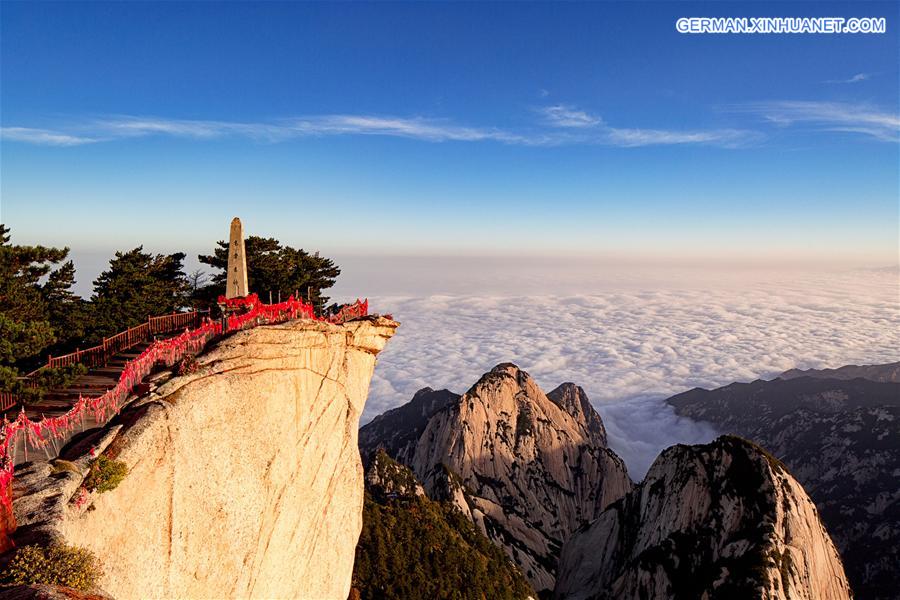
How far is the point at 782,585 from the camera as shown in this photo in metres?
55.9

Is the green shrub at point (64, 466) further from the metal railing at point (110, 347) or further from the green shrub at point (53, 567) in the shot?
the metal railing at point (110, 347)

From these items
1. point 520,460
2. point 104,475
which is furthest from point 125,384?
point 520,460

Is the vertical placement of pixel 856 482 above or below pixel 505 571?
below

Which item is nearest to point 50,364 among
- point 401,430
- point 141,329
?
point 141,329

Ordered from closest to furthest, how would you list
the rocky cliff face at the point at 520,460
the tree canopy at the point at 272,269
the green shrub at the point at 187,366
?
the green shrub at the point at 187,366 → the tree canopy at the point at 272,269 → the rocky cliff face at the point at 520,460

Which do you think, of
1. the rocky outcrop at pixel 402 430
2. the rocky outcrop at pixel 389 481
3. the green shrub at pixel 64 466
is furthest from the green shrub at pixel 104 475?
the rocky outcrop at pixel 402 430

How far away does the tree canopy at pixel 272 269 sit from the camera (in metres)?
57.0

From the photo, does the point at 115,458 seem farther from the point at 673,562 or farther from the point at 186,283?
the point at 673,562

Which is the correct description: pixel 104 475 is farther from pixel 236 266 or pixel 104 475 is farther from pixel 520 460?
pixel 520 460

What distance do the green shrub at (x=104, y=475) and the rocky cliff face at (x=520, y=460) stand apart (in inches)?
4058

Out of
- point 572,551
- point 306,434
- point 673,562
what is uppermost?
point 306,434

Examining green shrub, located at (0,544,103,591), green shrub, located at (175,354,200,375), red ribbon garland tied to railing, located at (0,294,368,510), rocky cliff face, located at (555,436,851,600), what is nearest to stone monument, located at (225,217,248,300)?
red ribbon garland tied to railing, located at (0,294,368,510)

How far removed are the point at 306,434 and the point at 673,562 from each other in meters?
60.4

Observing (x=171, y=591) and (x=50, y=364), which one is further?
(x=50, y=364)
